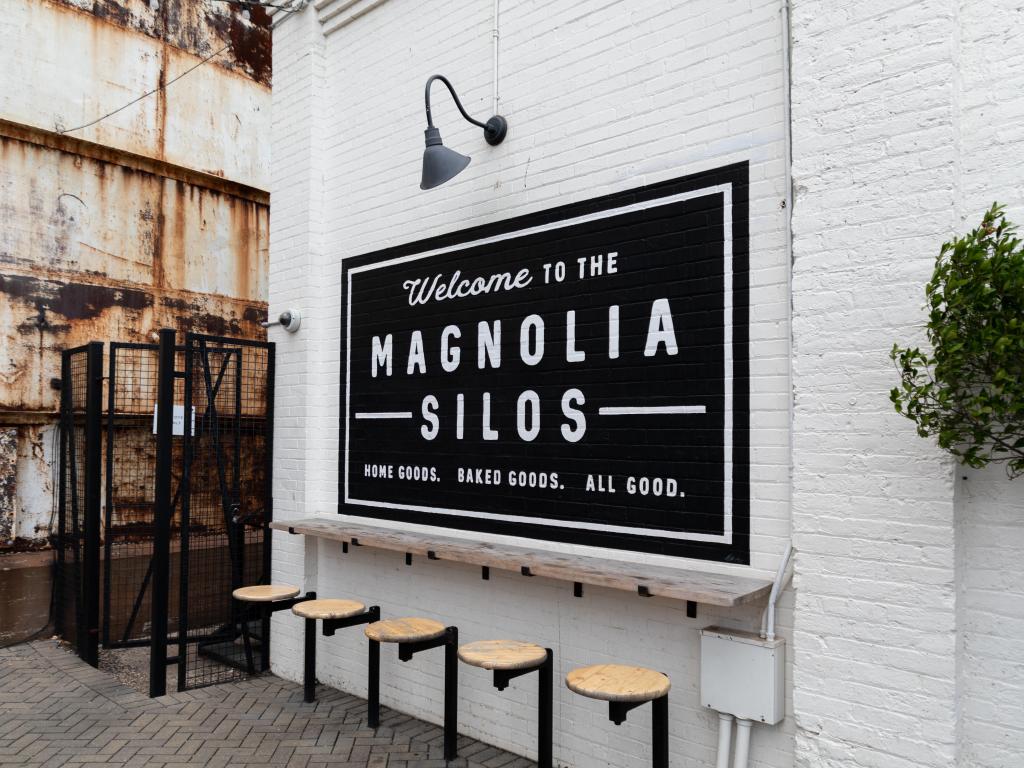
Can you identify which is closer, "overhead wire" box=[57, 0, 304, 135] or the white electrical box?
the white electrical box

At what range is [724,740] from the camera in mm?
3264

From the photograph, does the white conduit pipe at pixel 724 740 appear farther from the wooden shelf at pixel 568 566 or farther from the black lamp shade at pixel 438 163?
the black lamp shade at pixel 438 163

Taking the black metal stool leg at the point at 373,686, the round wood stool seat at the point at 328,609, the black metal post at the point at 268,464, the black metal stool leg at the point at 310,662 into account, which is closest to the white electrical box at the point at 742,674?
the black metal stool leg at the point at 373,686

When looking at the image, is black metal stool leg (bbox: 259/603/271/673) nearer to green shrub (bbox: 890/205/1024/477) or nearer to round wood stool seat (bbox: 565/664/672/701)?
round wood stool seat (bbox: 565/664/672/701)

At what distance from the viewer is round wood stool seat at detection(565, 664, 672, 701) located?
2963 mm

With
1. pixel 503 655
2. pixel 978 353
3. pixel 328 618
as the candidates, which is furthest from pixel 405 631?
pixel 978 353

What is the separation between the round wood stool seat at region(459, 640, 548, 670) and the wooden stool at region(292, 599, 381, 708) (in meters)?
1.17

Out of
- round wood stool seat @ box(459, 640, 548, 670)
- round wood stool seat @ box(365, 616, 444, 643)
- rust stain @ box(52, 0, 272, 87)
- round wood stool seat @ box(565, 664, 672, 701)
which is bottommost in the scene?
round wood stool seat @ box(365, 616, 444, 643)

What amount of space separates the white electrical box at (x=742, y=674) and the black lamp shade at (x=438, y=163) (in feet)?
8.87

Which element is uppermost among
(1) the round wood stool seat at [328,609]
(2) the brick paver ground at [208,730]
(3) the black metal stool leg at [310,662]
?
(1) the round wood stool seat at [328,609]

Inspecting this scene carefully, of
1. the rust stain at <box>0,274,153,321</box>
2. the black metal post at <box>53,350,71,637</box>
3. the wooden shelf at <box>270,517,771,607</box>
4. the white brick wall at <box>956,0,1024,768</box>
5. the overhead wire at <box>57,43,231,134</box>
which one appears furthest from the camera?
the overhead wire at <box>57,43,231,134</box>

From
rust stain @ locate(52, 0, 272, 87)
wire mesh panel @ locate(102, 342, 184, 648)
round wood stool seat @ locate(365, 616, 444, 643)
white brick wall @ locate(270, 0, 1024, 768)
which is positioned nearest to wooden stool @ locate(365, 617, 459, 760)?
round wood stool seat @ locate(365, 616, 444, 643)

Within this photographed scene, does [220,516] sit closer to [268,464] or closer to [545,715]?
[268,464]

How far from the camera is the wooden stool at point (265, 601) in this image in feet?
16.0
